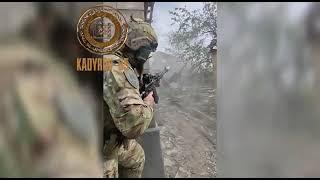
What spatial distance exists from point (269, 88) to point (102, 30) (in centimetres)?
105

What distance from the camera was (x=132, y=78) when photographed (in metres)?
2.09

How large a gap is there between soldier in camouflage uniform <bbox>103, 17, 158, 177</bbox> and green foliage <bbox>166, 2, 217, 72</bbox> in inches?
5.7

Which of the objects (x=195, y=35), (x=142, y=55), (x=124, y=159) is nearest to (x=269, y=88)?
(x=195, y=35)

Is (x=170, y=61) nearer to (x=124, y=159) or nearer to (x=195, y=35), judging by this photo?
(x=195, y=35)

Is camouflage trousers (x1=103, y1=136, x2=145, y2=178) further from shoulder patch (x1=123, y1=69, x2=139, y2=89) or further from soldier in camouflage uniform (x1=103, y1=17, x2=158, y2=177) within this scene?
shoulder patch (x1=123, y1=69, x2=139, y2=89)

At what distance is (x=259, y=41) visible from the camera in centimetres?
218

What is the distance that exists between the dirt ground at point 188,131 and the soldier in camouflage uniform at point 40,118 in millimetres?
432

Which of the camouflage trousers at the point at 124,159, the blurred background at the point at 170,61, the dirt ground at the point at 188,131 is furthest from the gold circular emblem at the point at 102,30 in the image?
the camouflage trousers at the point at 124,159

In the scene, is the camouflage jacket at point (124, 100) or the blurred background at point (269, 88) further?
the blurred background at point (269, 88)

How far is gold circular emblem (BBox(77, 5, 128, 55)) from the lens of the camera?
6.79 ft

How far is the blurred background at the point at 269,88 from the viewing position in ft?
7.13

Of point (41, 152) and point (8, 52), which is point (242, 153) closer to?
point (41, 152)

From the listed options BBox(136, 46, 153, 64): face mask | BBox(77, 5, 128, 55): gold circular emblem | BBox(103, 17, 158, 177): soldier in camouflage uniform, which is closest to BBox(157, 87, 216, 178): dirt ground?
BBox(103, 17, 158, 177): soldier in camouflage uniform

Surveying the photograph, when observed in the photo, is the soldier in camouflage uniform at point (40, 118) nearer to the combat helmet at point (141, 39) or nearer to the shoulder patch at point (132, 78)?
the shoulder patch at point (132, 78)
